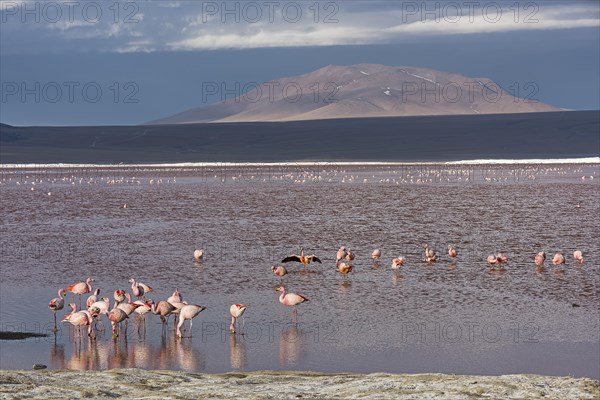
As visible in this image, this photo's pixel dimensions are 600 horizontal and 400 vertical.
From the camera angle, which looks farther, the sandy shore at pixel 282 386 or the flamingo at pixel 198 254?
the flamingo at pixel 198 254

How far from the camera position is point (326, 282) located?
15.4m

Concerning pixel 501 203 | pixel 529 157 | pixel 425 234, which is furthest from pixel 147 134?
pixel 425 234

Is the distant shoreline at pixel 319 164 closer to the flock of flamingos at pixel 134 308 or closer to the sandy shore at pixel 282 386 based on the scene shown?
the flock of flamingos at pixel 134 308

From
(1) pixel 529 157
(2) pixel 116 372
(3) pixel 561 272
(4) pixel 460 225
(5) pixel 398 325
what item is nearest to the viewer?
(2) pixel 116 372

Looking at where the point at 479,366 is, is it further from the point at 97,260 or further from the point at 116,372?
the point at 97,260

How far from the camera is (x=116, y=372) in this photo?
929cm

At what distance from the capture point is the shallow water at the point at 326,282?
10.8 m

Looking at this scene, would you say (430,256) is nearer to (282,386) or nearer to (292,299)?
(292,299)

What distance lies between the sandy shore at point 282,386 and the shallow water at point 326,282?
3.91ft

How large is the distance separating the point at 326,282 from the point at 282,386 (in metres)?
6.86

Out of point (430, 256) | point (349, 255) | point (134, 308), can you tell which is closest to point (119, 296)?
point (134, 308)

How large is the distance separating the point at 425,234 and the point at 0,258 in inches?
339

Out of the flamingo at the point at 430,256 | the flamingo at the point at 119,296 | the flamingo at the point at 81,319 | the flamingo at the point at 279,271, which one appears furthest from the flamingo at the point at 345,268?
the flamingo at the point at 81,319

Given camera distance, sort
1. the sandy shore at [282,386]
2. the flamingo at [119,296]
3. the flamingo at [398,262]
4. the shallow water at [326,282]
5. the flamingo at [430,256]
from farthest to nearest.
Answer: the flamingo at [430,256], the flamingo at [398,262], the flamingo at [119,296], the shallow water at [326,282], the sandy shore at [282,386]
